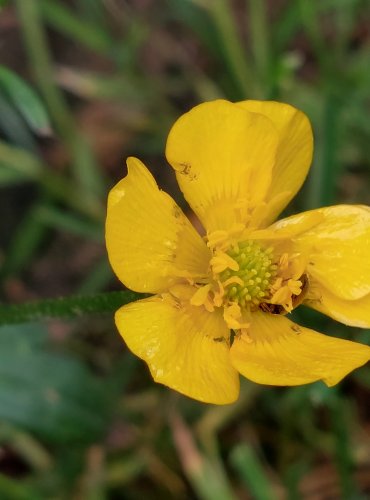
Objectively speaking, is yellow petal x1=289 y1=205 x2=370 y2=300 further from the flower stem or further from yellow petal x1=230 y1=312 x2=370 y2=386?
the flower stem

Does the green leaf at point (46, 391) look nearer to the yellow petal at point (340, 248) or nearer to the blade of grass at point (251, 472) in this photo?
the blade of grass at point (251, 472)

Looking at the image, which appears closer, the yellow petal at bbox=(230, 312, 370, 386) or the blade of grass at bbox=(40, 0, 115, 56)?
the yellow petal at bbox=(230, 312, 370, 386)

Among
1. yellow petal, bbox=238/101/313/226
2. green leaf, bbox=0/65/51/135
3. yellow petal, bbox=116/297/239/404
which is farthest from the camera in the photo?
green leaf, bbox=0/65/51/135

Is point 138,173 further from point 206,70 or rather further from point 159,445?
point 206,70

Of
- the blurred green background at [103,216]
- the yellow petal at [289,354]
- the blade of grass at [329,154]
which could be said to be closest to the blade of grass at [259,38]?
the blurred green background at [103,216]

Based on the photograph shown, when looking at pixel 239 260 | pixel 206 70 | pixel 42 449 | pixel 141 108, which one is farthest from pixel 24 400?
pixel 206 70

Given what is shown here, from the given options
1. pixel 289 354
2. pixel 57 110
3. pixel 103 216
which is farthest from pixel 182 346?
pixel 57 110

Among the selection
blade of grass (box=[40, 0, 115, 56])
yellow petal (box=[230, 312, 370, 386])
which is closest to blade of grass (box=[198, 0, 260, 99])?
blade of grass (box=[40, 0, 115, 56])

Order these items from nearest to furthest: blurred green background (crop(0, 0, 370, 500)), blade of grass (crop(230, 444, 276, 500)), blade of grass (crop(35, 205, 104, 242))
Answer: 1. blade of grass (crop(230, 444, 276, 500))
2. blurred green background (crop(0, 0, 370, 500))
3. blade of grass (crop(35, 205, 104, 242))
